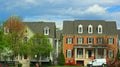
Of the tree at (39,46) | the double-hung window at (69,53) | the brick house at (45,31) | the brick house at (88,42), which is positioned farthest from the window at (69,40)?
the tree at (39,46)

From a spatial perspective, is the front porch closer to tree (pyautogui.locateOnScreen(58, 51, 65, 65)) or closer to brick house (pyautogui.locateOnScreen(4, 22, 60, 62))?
tree (pyautogui.locateOnScreen(58, 51, 65, 65))

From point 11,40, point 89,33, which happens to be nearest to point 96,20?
point 89,33

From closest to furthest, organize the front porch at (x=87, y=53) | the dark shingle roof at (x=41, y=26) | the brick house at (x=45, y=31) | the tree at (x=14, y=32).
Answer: the tree at (x=14, y=32) < the front porch at (x=87, y=53) < the brick house at (x=45, y=31) < the dark shingle roof at (x=41, y=26)

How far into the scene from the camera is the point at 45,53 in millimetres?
85688

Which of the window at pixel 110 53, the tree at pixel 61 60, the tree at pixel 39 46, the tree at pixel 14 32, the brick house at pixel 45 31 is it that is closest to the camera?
the tree at pixel 14 32

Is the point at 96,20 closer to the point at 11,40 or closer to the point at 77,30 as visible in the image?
the point at 77,30

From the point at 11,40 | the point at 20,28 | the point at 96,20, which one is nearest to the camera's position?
the point at 11,40

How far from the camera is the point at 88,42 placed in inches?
3642

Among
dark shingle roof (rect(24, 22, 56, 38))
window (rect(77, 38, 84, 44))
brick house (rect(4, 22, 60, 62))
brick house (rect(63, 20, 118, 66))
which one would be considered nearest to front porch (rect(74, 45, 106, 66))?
brick house (rect(63, 20, 118, 66))

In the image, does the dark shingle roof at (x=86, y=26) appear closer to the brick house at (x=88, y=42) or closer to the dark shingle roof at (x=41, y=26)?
the brick house at (x=88, y=42)

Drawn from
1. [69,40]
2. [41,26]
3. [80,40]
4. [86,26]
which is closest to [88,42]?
[80,40]

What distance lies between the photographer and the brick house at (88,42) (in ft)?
301

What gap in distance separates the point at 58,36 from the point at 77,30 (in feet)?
25.8

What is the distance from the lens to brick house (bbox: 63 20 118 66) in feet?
301
